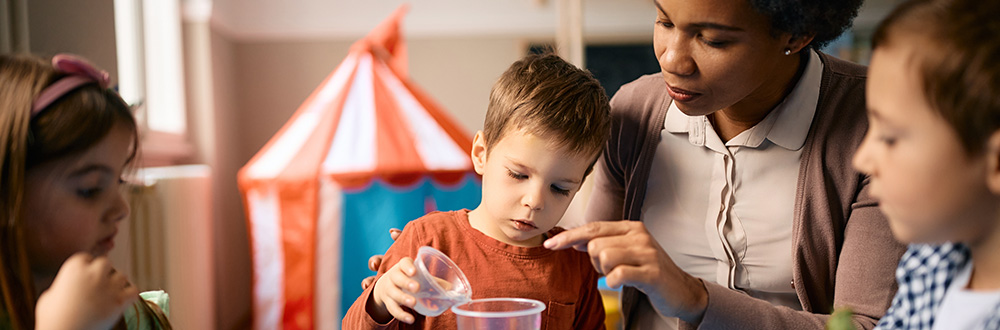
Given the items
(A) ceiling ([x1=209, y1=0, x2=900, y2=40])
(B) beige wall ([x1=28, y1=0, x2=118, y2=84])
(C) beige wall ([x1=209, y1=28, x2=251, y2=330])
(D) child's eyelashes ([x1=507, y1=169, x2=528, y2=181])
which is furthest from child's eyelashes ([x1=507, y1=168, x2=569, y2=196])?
(A) ceiling ([x1=209, y1=0, x2=900, y2=40])

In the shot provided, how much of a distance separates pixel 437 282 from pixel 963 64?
573mm

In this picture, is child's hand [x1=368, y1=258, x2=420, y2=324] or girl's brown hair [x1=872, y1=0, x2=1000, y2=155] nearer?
girl's brown hair [x1=872, y1=0, x2=1000, y2=155]

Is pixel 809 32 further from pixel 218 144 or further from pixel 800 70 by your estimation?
pixel 218 144

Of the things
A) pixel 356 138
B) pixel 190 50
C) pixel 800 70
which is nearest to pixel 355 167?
pixel 356 138

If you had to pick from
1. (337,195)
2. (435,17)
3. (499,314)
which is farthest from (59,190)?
(435,17)

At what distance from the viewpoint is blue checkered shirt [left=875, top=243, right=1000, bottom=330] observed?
745mm

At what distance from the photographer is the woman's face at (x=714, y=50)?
3.21 feet

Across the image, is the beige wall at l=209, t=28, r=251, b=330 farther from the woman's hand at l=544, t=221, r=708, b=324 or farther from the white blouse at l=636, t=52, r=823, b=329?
the woman's hand at l=544, t=221, r=708, b=324

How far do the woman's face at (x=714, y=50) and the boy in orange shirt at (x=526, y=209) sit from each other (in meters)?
0.14

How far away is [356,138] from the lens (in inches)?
110

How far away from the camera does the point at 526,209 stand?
1006mm

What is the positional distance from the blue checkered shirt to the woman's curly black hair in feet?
1.16

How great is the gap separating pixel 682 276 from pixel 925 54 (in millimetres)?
398

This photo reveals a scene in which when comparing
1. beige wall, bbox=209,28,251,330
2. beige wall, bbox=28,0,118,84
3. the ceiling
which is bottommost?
beige wall, bbox=209,28,251,330
